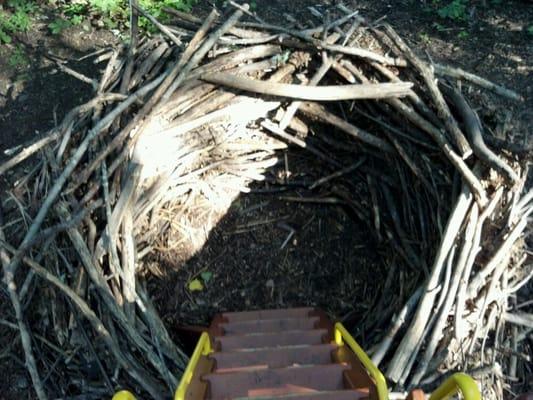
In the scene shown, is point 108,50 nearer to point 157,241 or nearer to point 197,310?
point 157,241

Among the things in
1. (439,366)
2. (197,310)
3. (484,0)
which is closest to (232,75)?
(197,310)

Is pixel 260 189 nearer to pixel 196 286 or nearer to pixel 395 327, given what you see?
pixel 196 286

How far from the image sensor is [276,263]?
13.1 feet

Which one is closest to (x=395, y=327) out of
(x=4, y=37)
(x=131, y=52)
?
(x=131, y=52)

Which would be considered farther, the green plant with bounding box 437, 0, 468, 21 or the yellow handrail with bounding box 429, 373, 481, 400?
the green plant with bounding box 437, 0, 468, 21

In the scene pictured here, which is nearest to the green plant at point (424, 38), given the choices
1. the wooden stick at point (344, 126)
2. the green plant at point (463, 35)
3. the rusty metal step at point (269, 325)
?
the green plant at point (463, 35)

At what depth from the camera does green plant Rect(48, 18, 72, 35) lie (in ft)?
15.4

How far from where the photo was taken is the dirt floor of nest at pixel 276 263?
3840mm

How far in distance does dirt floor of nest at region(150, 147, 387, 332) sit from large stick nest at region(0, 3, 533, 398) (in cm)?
5

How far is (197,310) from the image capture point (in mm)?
3814

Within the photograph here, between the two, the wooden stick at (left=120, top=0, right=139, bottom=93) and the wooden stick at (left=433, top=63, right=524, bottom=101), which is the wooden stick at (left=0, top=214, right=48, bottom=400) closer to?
the wooden stick at (left=120, top=0, right=139, bottom=93)

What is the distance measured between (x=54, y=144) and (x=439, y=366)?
2246 mm

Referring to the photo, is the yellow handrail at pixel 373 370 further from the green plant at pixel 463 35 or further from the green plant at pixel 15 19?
the green plant at pixel 15 19

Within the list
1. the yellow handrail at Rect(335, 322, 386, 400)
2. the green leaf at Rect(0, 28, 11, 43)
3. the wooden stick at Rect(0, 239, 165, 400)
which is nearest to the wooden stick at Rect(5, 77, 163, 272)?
the wooden stick at Rect(0, 239, 165, 400)
